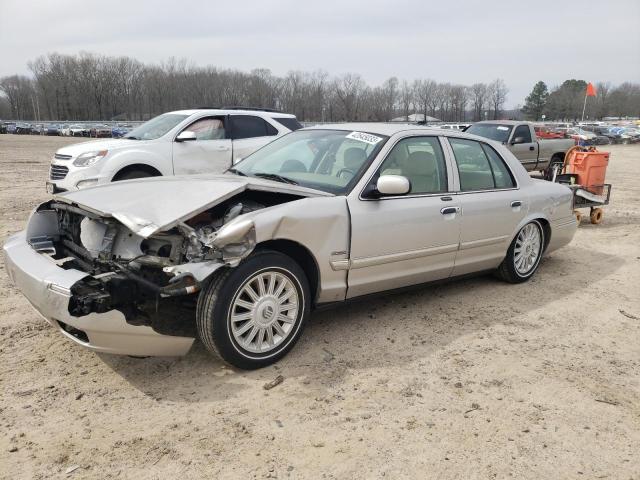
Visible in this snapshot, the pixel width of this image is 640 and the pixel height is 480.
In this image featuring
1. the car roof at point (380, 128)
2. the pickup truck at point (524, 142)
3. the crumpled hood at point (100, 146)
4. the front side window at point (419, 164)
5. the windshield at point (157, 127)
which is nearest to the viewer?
the front side window at point (419, 164)

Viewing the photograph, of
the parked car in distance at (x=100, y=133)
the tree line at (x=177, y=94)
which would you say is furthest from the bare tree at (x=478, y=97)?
the parked car in distance at (x=100, y=133)

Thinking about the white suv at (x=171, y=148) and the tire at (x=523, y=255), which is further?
the white suv at (x=171, y=148)

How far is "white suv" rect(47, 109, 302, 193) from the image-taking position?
7.76 metres

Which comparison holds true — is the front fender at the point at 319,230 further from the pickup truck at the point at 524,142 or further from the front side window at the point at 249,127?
the pickup truck at the point at 524,142

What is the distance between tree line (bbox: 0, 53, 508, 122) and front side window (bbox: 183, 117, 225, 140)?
3927 inches

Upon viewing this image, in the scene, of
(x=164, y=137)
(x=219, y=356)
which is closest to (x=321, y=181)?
(x=219, y=356)

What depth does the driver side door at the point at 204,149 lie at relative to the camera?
332 inches

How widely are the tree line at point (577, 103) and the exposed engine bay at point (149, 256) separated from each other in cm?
11841

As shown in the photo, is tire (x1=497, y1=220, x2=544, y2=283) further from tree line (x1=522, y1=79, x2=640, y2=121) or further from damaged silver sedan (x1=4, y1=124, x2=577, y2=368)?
tree line (x1=522, y1=79, x2=640, y2=121)

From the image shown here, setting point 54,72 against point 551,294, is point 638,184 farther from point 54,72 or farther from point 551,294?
point 54,72

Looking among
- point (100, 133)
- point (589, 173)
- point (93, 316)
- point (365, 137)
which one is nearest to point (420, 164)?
point (365, 137)

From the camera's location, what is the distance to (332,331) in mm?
4168

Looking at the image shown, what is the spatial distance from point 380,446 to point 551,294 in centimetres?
332

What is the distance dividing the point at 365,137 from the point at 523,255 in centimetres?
234
